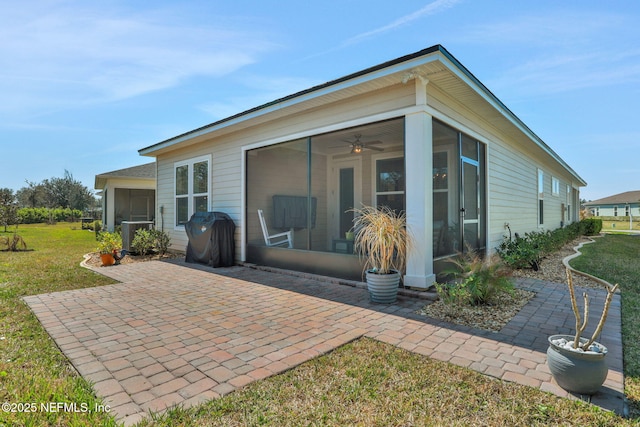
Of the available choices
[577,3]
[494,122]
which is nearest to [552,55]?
[577,3]

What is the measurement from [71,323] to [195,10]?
17.8 ft

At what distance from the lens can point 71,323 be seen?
3.32m

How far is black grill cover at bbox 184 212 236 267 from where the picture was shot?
22.4 ft

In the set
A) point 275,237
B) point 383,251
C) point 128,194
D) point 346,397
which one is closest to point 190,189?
point 275,237

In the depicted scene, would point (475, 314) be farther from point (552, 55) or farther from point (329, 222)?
point (552, 55)

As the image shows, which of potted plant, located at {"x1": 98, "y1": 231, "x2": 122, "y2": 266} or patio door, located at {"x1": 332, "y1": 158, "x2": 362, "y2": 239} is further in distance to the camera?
patio door, located at {"x1": 332, "y1": 158, "x2": 362, "y2": 239}

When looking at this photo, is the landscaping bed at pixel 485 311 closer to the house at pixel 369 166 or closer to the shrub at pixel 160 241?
the house at pixel 369 166

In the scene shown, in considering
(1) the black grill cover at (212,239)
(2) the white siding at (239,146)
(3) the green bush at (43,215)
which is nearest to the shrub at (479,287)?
(2) the white siding at (239,146)

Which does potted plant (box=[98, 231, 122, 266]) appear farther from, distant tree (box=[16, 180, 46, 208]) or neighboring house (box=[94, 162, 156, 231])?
distant tree (box=[16, 180, 46, 208])

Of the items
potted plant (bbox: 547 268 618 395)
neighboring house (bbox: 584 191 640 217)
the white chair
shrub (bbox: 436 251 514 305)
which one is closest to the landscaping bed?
shrub (bbox: 436 251 514 305)

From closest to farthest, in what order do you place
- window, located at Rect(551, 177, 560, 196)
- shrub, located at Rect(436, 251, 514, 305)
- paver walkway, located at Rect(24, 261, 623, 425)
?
paver walkway, located at Rect(24, 261, 623, 425) < shrub, located at Rect(436, 251, 514, 305) < window, located at Rect(551, 177, 560, 196)

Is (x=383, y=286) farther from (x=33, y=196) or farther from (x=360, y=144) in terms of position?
(x=33, y=196)

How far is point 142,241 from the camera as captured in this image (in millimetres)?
8258

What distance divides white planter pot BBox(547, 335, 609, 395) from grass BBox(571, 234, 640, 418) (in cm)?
20
